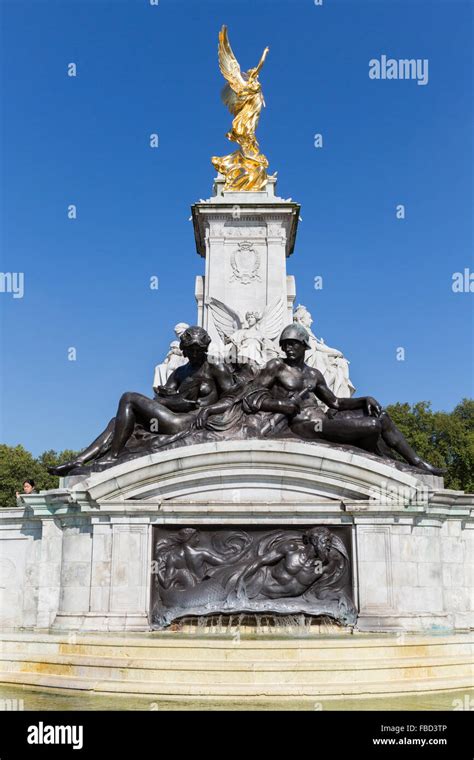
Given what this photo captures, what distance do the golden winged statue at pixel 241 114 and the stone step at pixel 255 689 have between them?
1478 centimetres

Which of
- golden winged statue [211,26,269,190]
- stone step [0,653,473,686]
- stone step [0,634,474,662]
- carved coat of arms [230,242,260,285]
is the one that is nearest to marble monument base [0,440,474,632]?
→ stone step [0,634,474,662]

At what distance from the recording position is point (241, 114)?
72.0 feet

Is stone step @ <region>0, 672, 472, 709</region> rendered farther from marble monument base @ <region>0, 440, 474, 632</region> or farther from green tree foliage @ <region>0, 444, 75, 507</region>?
green tree foliage @ <region>0, 444, 75, 507</region>

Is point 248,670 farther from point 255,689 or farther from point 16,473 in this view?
point 16,473

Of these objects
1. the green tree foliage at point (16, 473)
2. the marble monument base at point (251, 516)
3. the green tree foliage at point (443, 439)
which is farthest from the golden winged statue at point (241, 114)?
the green tree foliage at point (16, 473)

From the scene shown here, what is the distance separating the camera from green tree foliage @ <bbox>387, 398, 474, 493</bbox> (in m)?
41.3

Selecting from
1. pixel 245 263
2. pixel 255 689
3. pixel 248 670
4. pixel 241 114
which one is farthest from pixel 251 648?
pixel 241 114

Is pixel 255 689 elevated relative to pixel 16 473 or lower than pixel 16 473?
lower

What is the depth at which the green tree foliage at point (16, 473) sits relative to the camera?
148 feet

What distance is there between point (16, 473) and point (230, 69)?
100 feet

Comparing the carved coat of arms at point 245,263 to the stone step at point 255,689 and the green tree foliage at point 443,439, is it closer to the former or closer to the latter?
the stone step at point 255,689

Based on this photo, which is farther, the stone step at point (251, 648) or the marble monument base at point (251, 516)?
the marble monument base at point (251, 516)
